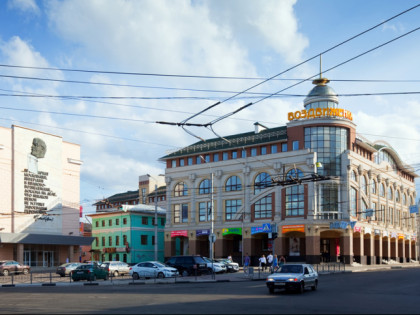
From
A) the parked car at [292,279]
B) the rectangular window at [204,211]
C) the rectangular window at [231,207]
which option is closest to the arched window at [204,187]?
the rectangular window at [204,211]

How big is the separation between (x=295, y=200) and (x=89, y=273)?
33732 mm

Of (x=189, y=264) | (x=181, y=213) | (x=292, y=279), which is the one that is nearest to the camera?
(x=292, y=279)

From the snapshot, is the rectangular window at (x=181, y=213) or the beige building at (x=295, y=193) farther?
the rectangular window at (x=181, y=213)

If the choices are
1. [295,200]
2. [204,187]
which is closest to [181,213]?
[204,187]

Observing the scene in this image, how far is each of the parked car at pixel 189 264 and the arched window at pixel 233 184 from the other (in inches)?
1140

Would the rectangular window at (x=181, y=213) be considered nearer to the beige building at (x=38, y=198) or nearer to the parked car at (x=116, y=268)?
the beige building at (x=38, y=198)

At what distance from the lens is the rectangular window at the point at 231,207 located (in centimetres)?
7194

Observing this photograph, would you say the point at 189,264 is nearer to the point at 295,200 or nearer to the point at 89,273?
the point at 89,273

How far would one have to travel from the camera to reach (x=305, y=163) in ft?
213

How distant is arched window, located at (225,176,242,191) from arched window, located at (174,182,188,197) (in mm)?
7481

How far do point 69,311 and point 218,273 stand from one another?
1180 inches

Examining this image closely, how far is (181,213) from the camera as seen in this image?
78125 millimetres

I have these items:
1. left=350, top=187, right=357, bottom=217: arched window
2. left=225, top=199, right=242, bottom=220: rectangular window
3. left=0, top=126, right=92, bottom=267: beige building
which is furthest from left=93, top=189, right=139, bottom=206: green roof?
left=350, top=187, right=357, bottom=217: arched window

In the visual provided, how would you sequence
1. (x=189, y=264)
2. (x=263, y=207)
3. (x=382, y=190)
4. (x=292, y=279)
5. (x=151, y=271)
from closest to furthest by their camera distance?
(x=292, y=279), (x=151, y=271), (x=189, y=264), (x=263, y=207), (x=382, y=190)
